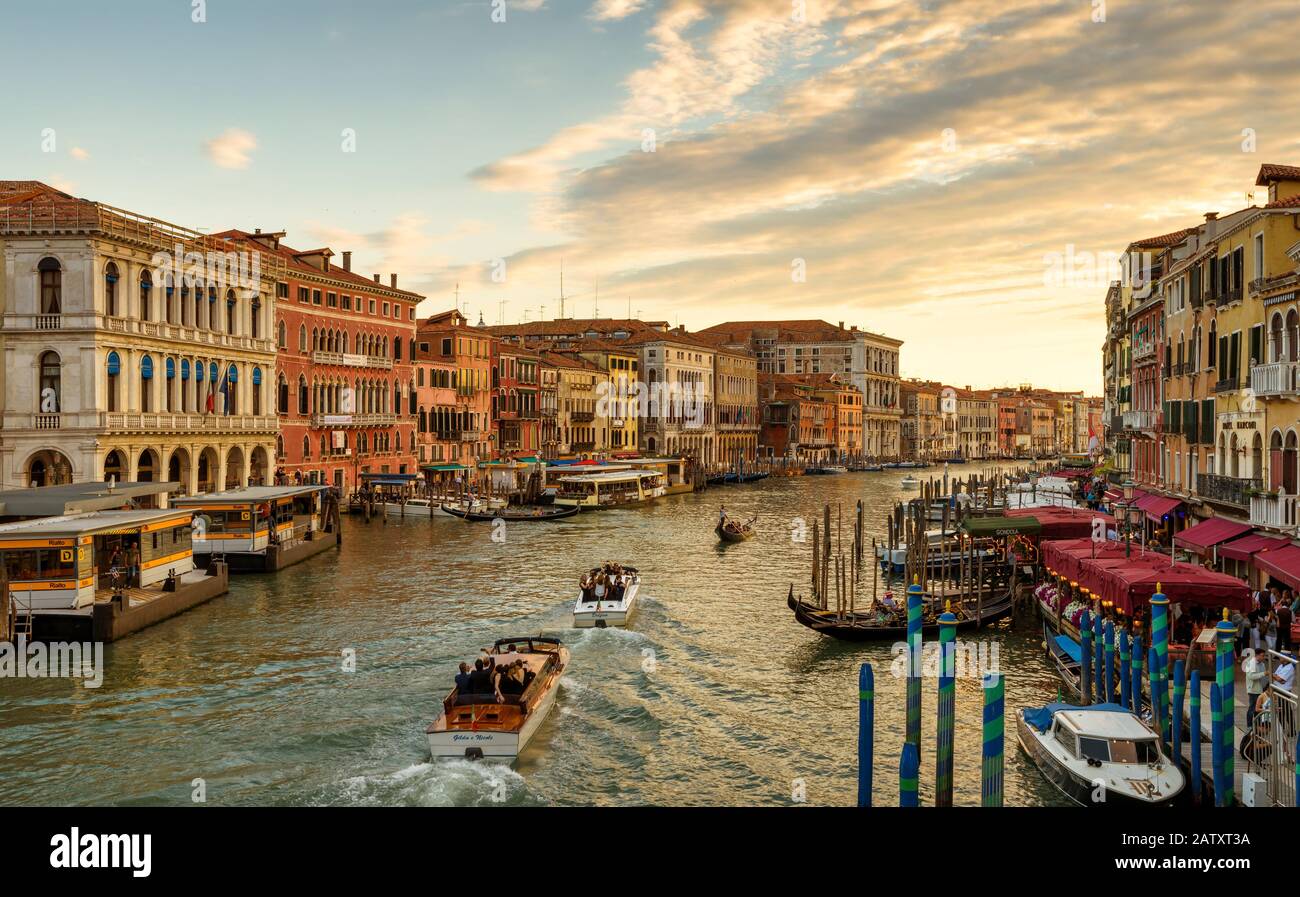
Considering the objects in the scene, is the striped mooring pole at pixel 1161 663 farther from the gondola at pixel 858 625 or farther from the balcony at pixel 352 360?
the balcony at pixel 352 360

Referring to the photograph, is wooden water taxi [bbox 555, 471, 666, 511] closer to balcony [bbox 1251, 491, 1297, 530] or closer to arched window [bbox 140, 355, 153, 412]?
arched window [bbox 140, 355, 153, 412]

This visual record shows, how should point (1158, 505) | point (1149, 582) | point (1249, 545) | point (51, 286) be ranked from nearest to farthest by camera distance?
1. point (1149, 582)
2. point (1249, 545)
3. point (1158, 505)
4. point (51, 286)

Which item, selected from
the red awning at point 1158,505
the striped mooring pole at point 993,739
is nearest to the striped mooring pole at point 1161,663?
the striped mooring pole at point 993,739

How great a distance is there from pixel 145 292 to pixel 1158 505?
90.8 ft

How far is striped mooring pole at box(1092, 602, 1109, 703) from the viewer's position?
1426 centimetres

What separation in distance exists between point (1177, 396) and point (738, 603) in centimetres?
1185

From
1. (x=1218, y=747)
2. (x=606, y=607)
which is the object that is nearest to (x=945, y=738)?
(x=1218, y=747)

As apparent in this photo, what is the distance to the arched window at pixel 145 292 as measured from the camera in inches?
1205

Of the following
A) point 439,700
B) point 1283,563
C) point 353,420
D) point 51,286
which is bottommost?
point 439,700

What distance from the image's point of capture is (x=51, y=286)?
2842 centimetres

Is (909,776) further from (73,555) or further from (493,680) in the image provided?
(73,555)

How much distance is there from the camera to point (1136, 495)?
97.4 feet
